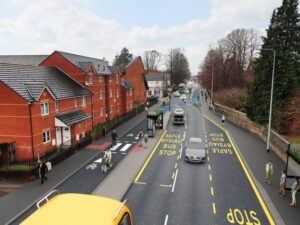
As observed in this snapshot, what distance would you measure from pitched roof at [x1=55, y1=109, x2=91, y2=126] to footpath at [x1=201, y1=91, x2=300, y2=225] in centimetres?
1678

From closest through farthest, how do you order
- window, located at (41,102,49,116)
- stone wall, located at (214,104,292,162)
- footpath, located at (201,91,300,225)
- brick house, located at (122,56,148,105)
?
footpath, located at (201,91,300,225) < stone wall, located at (214,104,292,162) < window, located at (41,102,49,116) < brick house, located at (122,56,148,105)

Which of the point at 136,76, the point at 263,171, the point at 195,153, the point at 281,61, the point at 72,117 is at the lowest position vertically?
the point at 263,171

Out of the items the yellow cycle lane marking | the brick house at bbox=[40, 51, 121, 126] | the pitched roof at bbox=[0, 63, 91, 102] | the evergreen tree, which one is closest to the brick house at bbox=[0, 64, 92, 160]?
the pitched roof at bbox=[0, 63, 91, 102]

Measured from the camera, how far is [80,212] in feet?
16.8

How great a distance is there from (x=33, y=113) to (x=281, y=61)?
26.5 m

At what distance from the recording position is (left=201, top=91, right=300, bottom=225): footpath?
12952mm

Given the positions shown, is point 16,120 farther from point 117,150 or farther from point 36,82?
point 117,150

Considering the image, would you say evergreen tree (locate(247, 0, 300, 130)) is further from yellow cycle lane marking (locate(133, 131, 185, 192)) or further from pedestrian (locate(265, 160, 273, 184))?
pedestrian (locate(265, 160, 273, 184))

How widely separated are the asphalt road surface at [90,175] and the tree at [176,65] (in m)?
89.6

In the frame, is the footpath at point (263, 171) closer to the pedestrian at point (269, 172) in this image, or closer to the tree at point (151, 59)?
the pedestrian at point (269, 172)

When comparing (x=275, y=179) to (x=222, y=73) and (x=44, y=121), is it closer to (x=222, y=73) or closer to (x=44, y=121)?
(x=44, y=121)

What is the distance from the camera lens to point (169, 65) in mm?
115062

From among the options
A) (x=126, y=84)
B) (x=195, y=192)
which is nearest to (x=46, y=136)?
(x=195, y=192)

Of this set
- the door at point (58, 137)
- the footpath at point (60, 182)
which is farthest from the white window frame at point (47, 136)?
the footpath at point (60, 182)
